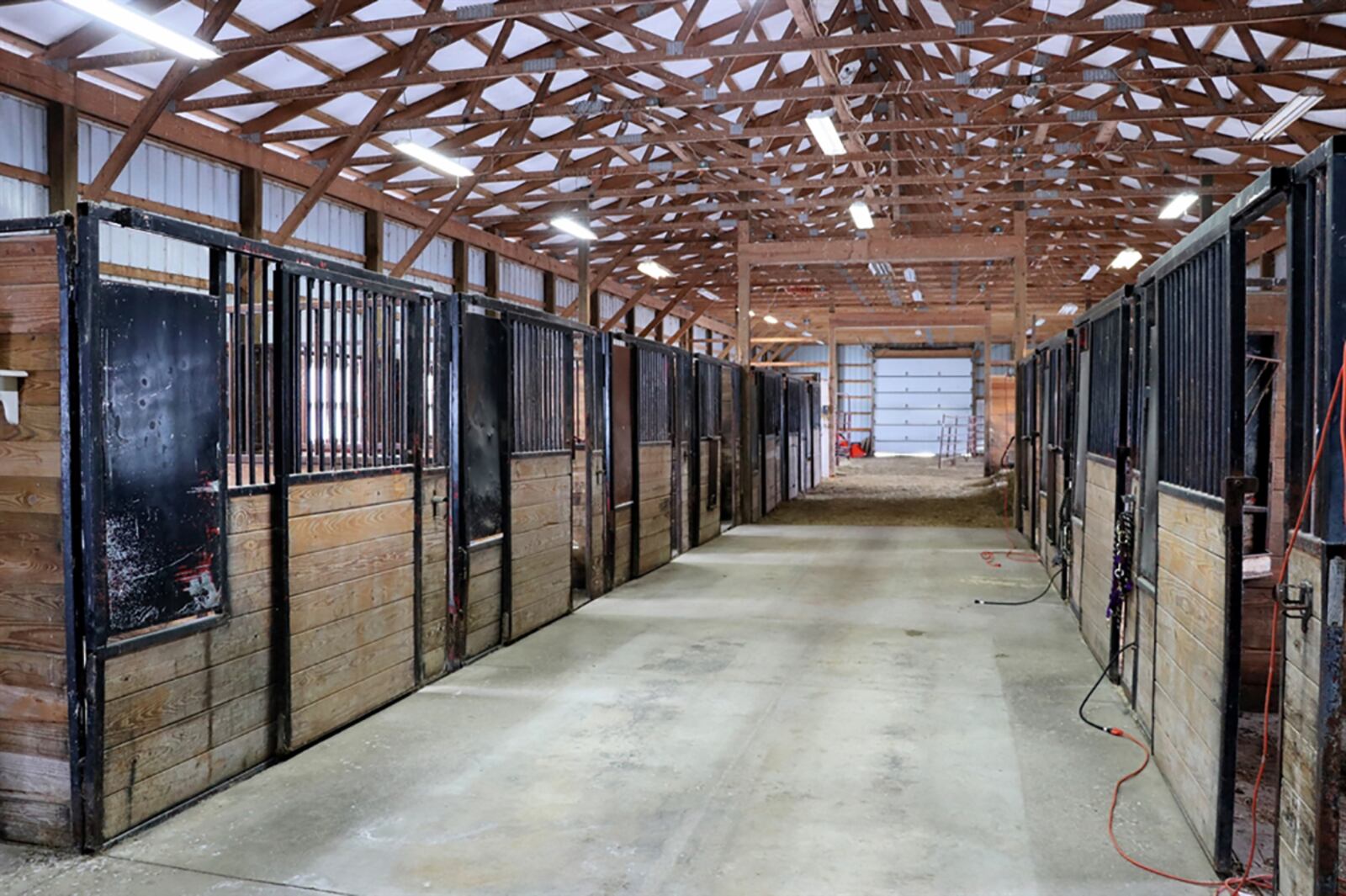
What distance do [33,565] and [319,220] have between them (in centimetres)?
918

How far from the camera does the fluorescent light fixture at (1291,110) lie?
25.6ft

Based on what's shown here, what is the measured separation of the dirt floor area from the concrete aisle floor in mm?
6542

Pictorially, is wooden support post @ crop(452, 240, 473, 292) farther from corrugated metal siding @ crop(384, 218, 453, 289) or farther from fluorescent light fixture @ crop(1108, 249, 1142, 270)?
fluorescent light fixture @ crop(1108, 249, 1142, 270)

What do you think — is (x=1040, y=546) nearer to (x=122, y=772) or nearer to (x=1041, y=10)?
(x=1041, y=10)

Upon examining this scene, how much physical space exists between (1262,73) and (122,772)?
925 centimetres

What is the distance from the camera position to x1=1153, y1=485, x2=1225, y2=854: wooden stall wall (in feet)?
9.12

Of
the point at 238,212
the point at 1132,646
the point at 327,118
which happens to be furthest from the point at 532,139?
the point at 1132,646

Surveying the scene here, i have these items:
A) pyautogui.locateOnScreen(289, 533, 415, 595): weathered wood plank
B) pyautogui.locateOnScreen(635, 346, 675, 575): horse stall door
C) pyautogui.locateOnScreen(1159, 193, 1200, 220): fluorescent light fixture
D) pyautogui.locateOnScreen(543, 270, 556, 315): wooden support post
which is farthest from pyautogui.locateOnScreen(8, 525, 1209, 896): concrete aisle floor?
pyautogui.locateOnScreen(543, 270, 556, 315): wooden support post

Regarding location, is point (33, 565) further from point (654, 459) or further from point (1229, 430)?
point (654, 459)

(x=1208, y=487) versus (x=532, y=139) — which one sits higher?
(x=532, y=139)

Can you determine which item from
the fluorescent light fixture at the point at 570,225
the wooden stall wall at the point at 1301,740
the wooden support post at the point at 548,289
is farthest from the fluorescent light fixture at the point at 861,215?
the wooden stall wall at the point at 1301,740

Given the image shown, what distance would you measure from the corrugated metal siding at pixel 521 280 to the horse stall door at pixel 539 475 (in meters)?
10.1

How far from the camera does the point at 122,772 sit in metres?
2.92

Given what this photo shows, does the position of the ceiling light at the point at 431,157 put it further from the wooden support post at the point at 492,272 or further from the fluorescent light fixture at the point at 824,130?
the wooden support post at the point at 492,272
